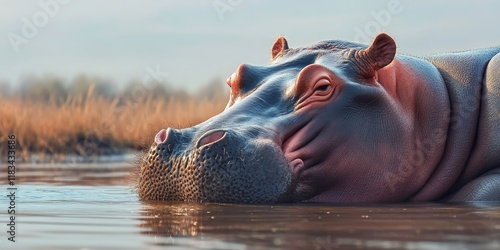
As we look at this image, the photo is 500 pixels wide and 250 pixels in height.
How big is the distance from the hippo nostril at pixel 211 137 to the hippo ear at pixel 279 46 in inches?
63.1

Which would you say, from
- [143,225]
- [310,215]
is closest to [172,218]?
[143,225]

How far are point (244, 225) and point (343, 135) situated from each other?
1.80m

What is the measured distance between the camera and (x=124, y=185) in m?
8.41

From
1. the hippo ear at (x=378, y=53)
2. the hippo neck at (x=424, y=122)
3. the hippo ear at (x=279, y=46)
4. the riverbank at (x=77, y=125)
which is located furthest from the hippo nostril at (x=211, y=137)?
the riverbank at (x=77, y=125)

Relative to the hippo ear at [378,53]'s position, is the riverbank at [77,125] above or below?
below

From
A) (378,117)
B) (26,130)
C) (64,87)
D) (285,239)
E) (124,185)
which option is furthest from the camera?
(64,87)

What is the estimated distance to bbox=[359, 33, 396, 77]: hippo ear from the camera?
6.56m

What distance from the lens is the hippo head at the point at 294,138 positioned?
5.67 meters

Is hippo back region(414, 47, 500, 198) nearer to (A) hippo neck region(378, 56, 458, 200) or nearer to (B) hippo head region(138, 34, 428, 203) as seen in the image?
(A) hippo neck region(378, 56, 458, 200)

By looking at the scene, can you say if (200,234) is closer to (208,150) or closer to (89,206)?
(208,150)

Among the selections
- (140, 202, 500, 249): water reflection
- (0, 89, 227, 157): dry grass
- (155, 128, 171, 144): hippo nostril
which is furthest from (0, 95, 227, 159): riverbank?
(140, 202, 500, 249): water reflection

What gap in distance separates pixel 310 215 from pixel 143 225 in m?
0.86

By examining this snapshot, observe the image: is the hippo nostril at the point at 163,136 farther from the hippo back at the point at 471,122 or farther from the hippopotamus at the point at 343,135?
the hippo back at the point at 471,122

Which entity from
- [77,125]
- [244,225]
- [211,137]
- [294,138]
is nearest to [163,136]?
[211,137]
